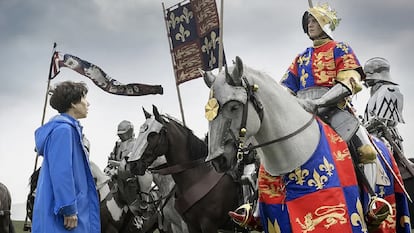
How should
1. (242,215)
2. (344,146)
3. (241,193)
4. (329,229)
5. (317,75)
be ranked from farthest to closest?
1. (241,193)
2. (317,75)
3. (242,215)
4. (344,146)
5. (329,229)

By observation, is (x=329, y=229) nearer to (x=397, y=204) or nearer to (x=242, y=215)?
(x=242, y=215)

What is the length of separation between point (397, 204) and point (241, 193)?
1891 millimetres

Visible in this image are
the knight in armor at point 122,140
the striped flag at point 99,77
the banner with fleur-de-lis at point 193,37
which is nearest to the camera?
the knight in armor at point 122,140

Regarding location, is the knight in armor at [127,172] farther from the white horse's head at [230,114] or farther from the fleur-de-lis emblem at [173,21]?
the fleur-de-lis emblem at [173,21]

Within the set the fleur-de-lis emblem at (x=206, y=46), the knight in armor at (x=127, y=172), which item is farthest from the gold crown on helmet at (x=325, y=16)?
the fleur-de-lis emblem at (x=206, y=46)

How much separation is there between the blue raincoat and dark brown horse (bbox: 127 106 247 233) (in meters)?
2.33

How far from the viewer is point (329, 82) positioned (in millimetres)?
5074

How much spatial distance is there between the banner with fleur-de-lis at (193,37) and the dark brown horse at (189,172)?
5.30 meters

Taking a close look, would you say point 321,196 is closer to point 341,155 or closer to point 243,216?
point 341,155

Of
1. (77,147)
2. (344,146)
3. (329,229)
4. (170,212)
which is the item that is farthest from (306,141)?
(170,212)

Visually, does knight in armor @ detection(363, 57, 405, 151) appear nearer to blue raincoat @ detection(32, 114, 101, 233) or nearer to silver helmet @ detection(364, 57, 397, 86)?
silver helmet @ detection(364, 57, 397, 86)

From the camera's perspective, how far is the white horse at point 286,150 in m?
4.00

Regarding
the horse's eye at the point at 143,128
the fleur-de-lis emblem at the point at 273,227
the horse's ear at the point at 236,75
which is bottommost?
the fleur-de-lis emblem at the point at 273,227

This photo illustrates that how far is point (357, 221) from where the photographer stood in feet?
13.8
